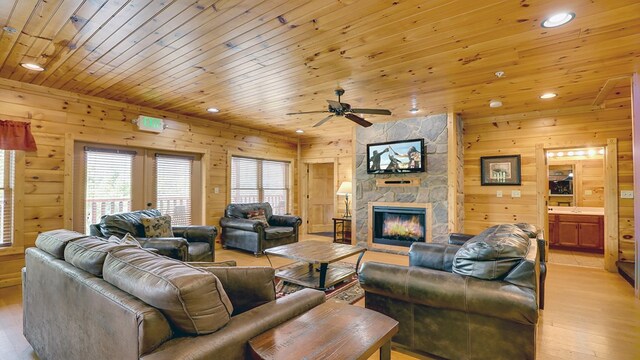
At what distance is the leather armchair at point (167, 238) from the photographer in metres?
3.52

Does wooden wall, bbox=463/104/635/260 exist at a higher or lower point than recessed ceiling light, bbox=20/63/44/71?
lower

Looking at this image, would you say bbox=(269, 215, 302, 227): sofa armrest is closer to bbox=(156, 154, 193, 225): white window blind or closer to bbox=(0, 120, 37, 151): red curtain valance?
bbox=(156, 154, 193, 225): white window blind

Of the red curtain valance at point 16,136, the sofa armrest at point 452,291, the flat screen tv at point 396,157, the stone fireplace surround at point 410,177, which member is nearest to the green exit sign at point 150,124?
the red curtain valance at point 16,136

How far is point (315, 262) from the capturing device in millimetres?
3309

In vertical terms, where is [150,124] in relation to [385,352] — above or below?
above

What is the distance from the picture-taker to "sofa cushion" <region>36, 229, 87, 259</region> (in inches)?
76.2

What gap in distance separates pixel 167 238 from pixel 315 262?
1.84 metres

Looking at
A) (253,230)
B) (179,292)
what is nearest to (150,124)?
(253,230)

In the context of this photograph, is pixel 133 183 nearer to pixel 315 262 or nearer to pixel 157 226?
pixel 157 226

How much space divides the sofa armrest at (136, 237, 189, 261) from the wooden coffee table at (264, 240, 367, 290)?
0.96 meters

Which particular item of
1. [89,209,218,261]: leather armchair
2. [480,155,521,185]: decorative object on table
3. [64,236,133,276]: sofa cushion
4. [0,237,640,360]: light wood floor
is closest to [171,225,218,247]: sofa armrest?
[89,209,218,261]: leather armchair

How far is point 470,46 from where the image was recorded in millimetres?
2854

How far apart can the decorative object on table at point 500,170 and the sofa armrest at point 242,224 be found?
4.18 meters

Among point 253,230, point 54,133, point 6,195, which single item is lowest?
point 253,230
